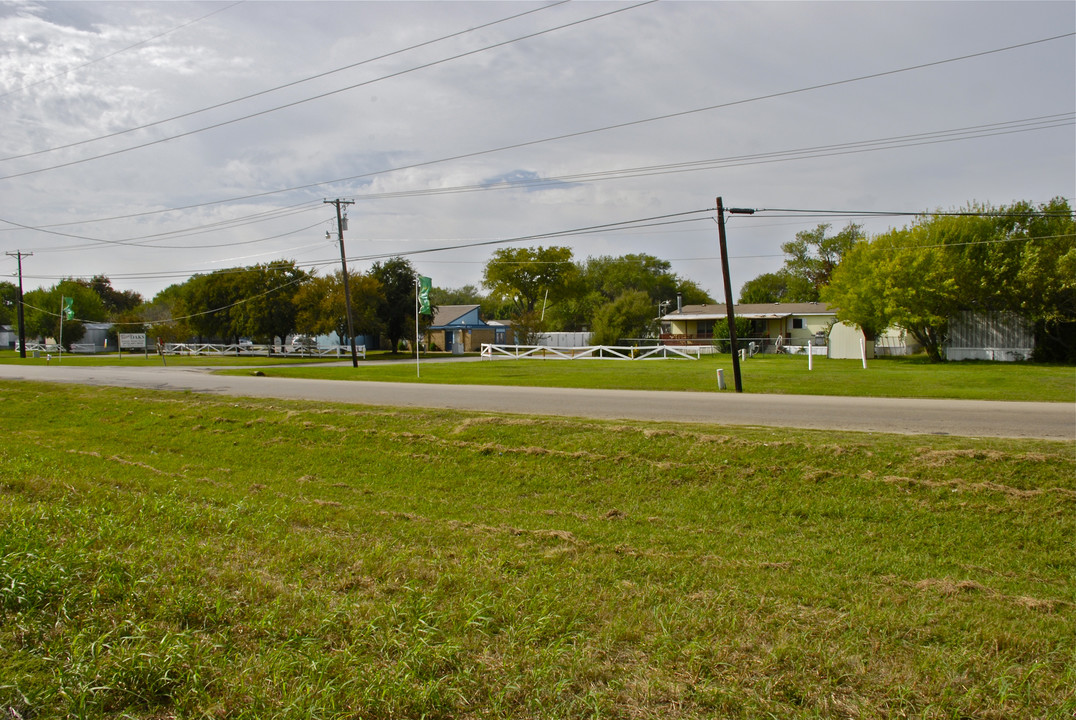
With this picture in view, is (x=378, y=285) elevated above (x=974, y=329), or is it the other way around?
(x=378, y=285)

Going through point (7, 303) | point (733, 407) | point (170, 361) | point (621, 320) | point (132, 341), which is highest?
point (7, 303)

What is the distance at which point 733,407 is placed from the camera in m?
15.9

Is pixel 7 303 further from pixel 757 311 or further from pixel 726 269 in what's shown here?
pixel 726 269

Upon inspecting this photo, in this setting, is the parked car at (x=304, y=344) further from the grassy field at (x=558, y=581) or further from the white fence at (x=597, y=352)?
the grassy field at (x=558, y=581)

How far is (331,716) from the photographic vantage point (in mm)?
3271

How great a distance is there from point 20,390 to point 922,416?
26.2m

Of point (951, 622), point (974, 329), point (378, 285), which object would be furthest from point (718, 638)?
point (378, 285)

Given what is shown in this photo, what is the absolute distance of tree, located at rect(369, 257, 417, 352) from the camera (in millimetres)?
61812

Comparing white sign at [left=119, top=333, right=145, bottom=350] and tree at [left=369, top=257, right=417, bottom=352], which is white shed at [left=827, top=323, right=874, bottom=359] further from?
white sign at [left=119, top=333, right=145, bottom=350]

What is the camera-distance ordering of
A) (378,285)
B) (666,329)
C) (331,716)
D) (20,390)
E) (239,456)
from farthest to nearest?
1. (666,329)
2. (378,285)
3. (20,390)
4. (239,456)
5. (331,716)

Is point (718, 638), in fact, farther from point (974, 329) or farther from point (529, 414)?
point (974, 329)

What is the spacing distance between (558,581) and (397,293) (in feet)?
194

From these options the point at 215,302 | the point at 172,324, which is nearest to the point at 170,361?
the point at 172,324

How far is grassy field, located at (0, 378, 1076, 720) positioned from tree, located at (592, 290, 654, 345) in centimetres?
4378
